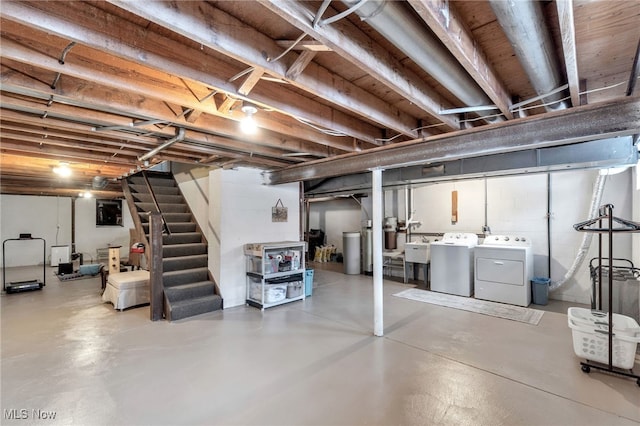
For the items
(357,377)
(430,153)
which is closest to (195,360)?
(357,377)

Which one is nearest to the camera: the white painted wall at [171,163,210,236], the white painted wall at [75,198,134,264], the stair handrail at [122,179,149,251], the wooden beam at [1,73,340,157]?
the wooden beam at [1,73,340,157]

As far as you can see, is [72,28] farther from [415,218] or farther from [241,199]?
[415,218]

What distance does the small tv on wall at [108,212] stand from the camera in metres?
10.3

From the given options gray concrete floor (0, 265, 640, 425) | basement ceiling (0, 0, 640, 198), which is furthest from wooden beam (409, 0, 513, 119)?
gray concrete floor (0, 265, 640, 425)

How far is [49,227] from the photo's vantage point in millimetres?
9547

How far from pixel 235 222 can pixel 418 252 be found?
3.97 m

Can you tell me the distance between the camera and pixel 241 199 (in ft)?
16.3

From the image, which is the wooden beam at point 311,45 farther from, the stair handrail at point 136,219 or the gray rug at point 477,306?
the stair handrail at point 136,219

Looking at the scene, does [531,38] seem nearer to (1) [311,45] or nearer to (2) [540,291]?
(1) [311,45]

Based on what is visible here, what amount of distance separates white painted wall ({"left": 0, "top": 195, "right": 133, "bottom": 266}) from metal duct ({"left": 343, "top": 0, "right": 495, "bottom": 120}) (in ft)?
37.7

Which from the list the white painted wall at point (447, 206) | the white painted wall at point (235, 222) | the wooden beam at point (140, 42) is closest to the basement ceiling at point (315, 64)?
the wooden beam at point (140, 42)

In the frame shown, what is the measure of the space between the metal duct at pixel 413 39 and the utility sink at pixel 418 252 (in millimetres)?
4701

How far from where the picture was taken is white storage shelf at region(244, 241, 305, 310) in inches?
184

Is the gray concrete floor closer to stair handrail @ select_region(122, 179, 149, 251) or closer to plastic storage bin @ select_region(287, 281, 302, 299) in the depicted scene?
plastic storage bin @ select_region(287, 281, 302, 299)
